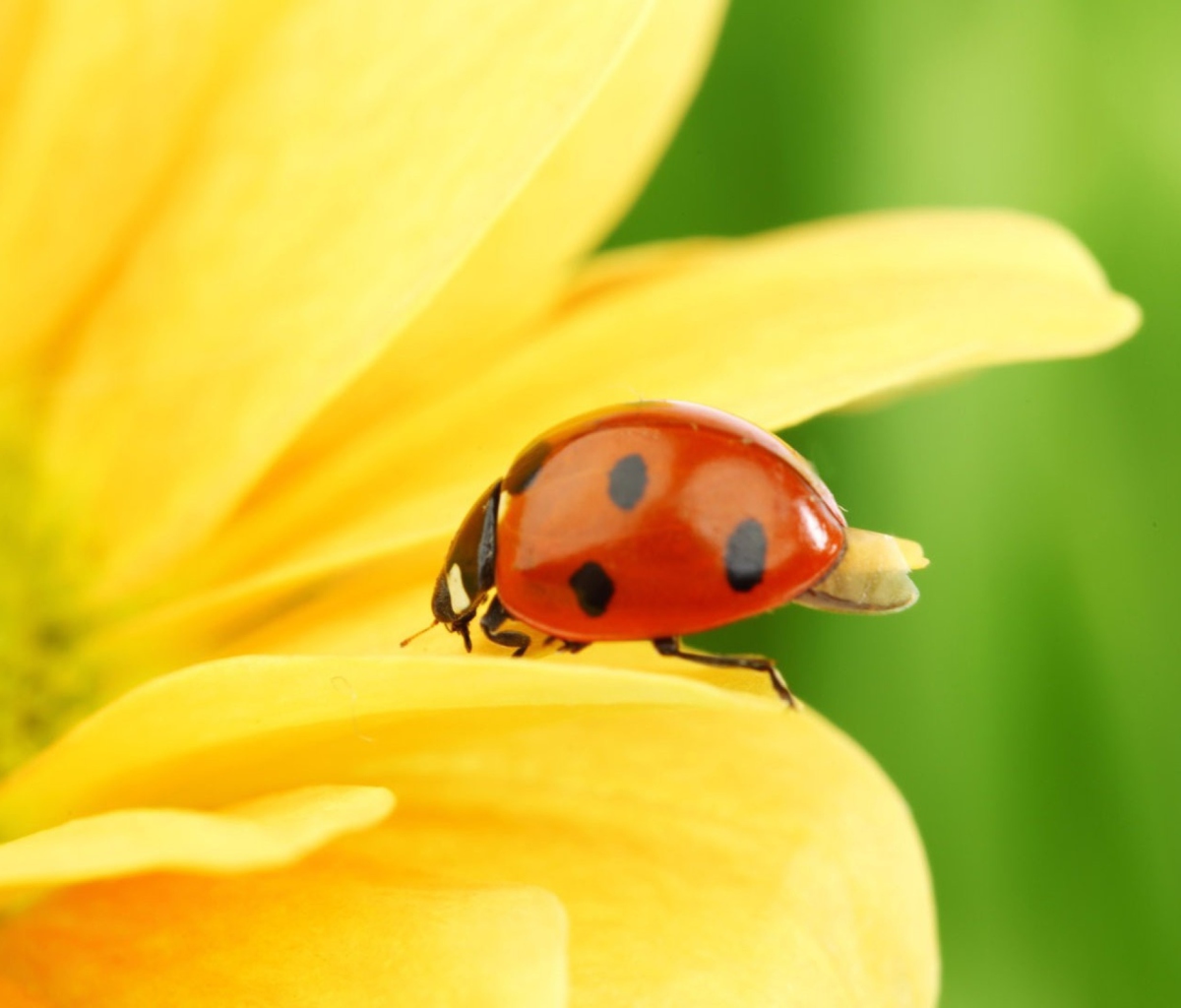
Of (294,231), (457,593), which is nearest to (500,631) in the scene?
(457,593)

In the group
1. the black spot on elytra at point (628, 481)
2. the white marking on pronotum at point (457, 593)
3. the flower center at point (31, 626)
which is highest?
the black spot on elytra at point (628, 481)

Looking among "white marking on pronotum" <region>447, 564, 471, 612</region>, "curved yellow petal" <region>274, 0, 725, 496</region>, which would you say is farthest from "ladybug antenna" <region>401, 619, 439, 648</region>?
"curved yellow petal" <region>274, 0, 725, 496</region>

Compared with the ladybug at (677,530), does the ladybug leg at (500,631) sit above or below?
below

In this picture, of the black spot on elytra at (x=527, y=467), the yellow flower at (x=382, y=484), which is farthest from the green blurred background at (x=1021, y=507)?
the black spot on elytra at (x=527, y=467)

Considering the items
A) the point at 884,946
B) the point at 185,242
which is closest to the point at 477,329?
the point at 185,242

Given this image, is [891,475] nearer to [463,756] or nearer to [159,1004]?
[463,756]

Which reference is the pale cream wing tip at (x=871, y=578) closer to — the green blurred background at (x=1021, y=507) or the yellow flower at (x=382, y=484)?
the yellow flower at (x=382, y=484)
